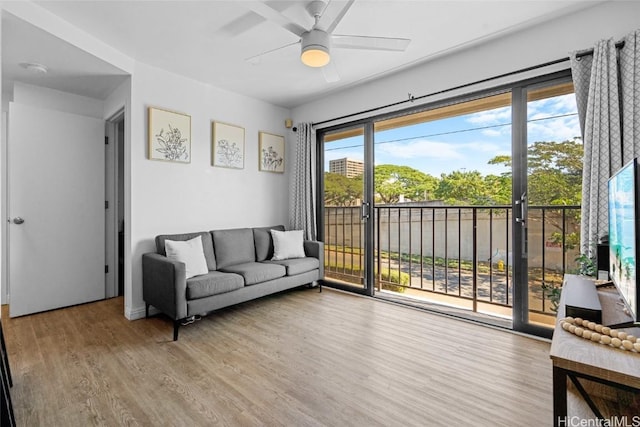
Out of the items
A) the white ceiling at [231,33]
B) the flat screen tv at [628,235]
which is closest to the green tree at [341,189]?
the white ceiling at [231,33]

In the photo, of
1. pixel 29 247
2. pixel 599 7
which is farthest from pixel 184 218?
pixel 599 7

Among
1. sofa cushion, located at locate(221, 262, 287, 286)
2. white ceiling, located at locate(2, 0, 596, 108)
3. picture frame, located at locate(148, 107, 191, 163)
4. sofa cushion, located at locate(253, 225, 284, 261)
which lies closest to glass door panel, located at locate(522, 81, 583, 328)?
white ceiling, located at locate(2, 0, 596, 108)

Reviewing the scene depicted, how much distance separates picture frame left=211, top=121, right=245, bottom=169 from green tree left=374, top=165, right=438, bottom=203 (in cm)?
181

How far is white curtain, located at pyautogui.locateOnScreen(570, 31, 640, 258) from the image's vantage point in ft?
6.65

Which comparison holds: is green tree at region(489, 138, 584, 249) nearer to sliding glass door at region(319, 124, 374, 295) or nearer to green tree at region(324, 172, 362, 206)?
sliding glass door at region(319, 124, 374, 295)

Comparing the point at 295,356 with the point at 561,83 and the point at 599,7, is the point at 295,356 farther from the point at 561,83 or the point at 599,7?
the point at 599,7

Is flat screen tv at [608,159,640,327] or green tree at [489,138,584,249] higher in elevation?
green tree at [489,138,584,249]

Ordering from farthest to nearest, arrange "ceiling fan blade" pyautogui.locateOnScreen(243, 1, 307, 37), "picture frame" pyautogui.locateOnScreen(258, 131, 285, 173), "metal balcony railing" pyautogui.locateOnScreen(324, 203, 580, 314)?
A: 1. "picture frame" pyautogui.locateOnScreen(258, 131, 285, 173)
2. "metal balcony railing" pyautogui.locateOnScreen(324, 203, 580, 314)
3. "ceiling fan blade" pyautogui.locateOnScreen(243, 1, 307, 37)

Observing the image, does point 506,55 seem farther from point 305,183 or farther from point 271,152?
point 271,152

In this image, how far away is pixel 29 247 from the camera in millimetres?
3146

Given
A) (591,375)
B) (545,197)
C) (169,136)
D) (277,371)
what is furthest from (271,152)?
(591,375)

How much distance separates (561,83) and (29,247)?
5.18 meters

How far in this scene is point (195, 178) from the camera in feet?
11.5

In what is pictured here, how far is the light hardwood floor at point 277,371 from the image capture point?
1603 millimetres
